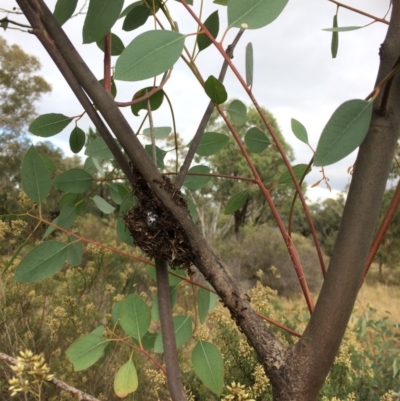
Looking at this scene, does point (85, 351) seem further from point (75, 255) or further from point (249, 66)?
point (249, 66)

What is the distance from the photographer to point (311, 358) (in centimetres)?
31

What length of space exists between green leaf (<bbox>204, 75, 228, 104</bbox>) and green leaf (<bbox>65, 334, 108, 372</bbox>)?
25 centimetres

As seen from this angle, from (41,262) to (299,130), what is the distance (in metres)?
0.33

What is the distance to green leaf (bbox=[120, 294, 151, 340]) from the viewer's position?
0.38 m

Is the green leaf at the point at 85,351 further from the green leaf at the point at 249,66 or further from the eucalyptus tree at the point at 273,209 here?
the green leaf at the point at 249,66

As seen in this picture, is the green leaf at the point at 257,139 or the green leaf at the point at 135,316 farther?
the green leaf at the point at 257,139

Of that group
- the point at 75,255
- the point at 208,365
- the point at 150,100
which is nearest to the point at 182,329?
the point at 208,365

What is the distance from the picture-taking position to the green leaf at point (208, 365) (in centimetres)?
39

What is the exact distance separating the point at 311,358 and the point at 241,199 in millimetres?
279

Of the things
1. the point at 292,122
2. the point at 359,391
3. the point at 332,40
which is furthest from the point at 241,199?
the point at 359,391

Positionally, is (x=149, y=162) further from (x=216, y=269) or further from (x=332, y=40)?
(x=332, y=40)

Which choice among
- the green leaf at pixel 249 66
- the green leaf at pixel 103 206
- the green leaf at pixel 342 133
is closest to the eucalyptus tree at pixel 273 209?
the green leaf at pixel 342 133

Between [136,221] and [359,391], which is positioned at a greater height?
[136,221]

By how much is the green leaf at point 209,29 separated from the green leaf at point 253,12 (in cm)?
15
